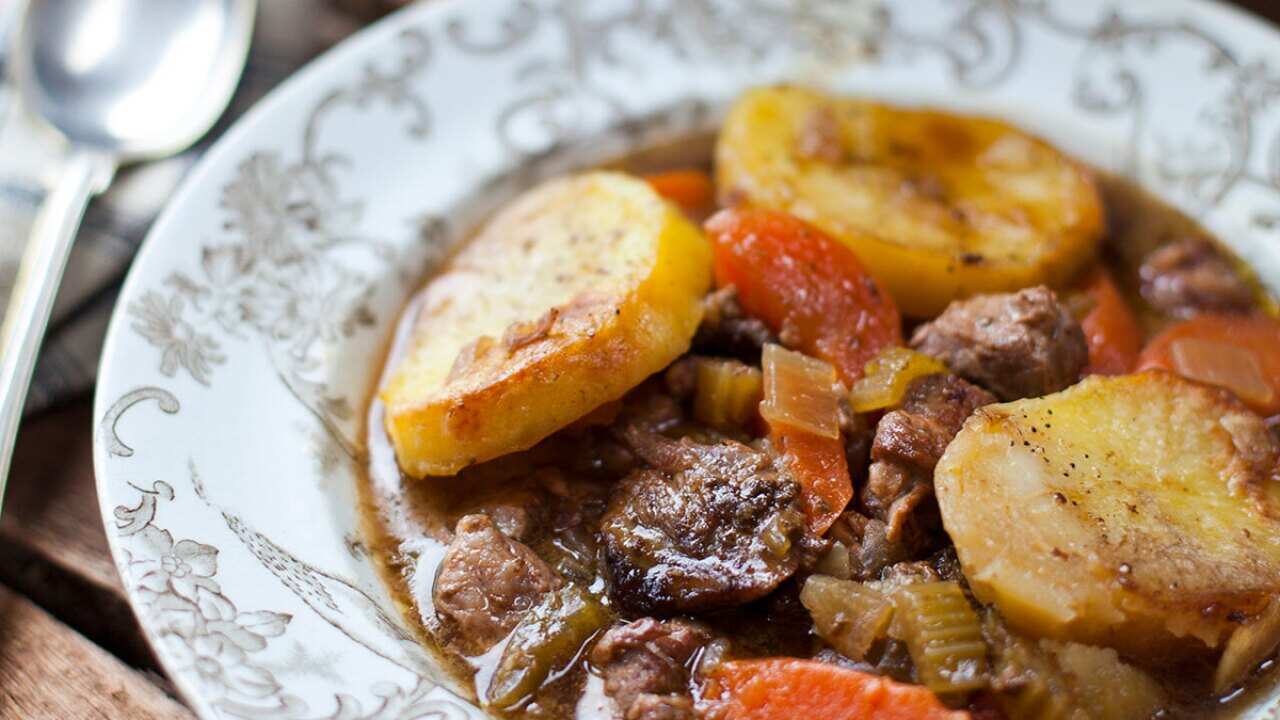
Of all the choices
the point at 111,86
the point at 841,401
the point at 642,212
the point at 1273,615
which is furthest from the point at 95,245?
the point at 1273,615

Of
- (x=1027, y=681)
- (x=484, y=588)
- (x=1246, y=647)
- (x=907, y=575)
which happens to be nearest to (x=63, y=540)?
(x=484, y=588)

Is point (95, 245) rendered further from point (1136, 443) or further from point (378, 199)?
point (1136, 443)

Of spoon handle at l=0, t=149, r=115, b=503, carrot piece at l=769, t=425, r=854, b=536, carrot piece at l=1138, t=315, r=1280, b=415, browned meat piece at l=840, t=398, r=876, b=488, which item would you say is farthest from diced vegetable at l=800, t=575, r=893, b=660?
spoon handle at l=0, t=149, r=115, b=503

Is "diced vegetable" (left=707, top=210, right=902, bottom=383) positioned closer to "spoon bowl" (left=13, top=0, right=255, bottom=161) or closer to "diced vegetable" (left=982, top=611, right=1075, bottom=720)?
"diced vegetable" (left=982, top=611, right=1075, bottom=720)

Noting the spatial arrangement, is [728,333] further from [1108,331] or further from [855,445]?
[1108,331]

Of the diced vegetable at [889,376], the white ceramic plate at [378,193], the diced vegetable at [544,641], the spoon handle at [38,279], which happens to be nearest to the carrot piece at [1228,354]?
the white ceramic plate at [378,193]

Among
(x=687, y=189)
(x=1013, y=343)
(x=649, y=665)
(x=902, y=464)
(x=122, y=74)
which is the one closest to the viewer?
(x=649, y=665)

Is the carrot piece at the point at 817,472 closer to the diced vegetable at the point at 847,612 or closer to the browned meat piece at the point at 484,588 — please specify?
the diced vegetable at the point at 847,612
